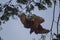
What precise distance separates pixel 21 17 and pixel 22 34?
14 cm

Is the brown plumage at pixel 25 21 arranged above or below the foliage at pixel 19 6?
below

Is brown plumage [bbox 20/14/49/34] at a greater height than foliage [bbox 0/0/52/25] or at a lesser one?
lesser

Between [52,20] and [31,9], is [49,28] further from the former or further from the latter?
[31,9]

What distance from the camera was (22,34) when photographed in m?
1.40

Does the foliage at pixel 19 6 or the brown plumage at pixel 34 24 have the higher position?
the foliage at pixel 19 6

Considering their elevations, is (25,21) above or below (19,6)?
below

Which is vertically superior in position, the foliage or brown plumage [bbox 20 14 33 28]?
the foliage

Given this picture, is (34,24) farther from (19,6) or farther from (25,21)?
(19,6)

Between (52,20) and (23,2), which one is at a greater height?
(23,2)

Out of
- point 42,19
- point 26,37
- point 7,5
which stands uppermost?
point 7,5

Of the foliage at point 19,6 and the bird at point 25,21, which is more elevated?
the foliage at point 19,6

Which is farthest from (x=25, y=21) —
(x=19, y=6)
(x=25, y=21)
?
(x=19, y=6)

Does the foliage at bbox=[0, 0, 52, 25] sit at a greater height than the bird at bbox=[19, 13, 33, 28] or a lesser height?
greater

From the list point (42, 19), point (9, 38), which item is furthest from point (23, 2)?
point (9, 38)
